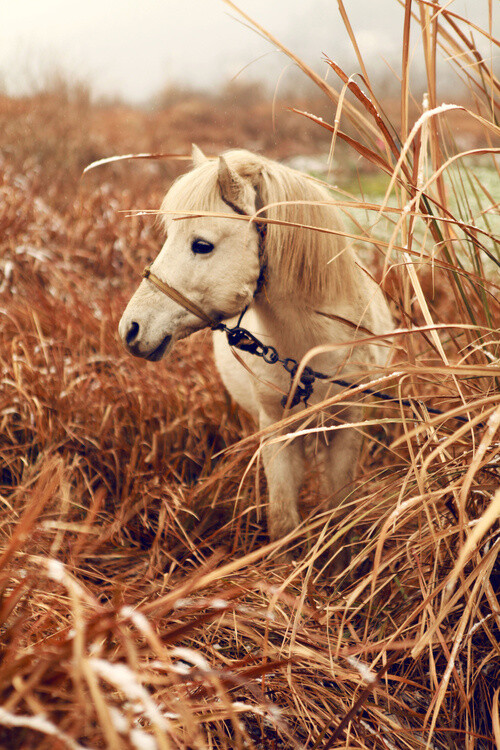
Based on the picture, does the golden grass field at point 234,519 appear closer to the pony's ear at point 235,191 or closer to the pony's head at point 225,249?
the pony's head at point 225,249

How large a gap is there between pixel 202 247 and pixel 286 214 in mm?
263

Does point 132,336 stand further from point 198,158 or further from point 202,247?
point 198,158

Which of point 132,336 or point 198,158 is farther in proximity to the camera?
point 198,158

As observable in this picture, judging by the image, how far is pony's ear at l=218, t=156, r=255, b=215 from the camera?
1.74 metres

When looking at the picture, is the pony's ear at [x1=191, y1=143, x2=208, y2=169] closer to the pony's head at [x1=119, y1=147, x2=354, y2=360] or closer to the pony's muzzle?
the pony's head at [x1=119, y1=147, x2=354, y2=360]

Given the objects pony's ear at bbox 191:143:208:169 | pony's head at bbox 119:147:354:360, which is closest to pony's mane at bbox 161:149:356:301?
pony's head at bbox 119:147:354:360

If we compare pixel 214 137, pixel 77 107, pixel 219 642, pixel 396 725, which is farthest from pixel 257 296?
pixel 214 137

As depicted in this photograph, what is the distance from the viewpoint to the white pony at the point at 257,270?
5.77 ft

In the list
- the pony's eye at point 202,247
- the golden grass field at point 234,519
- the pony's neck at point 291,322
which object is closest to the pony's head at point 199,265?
the pony's eye at point 202,247

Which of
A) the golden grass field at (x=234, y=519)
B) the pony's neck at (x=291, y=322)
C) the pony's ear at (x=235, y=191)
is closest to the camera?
the golden grass field at (x=234, y=519)

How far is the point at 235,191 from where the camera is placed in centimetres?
178

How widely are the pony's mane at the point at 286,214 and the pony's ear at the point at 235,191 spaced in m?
0.03

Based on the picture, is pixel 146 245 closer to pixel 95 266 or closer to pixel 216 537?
pixel 95 266

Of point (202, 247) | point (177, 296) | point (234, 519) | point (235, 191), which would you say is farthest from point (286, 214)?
point (234, 519)
